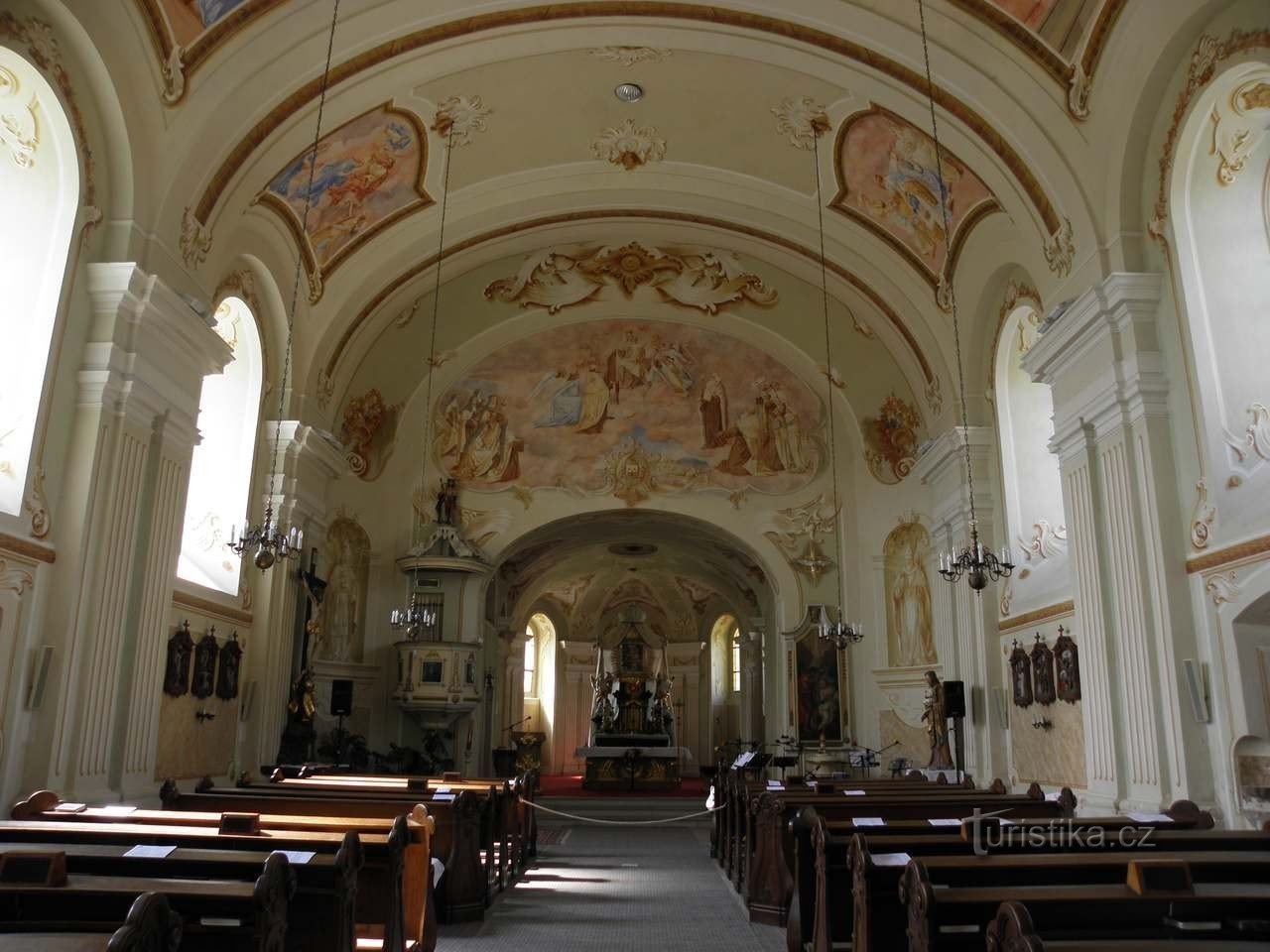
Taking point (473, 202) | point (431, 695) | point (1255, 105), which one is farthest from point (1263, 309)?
point (431, 695)

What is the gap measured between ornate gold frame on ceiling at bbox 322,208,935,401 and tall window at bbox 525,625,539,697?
14.9m

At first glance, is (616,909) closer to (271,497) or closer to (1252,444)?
(271,497)

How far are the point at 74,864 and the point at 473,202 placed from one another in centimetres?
1094

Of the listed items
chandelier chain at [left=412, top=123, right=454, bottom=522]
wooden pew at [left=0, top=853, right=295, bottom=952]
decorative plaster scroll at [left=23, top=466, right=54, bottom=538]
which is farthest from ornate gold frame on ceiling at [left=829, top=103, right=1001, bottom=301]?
wooden pew at [left=0, top=853, right=295, bottom=952]

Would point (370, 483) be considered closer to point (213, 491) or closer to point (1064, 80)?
point (213, 491)

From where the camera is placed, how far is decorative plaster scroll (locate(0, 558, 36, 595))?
7.48 metres

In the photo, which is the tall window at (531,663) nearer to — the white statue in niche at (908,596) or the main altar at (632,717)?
the main altar at (632,717)

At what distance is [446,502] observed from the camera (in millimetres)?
16266

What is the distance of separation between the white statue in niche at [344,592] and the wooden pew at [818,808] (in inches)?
325

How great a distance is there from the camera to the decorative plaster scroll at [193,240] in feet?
32.2

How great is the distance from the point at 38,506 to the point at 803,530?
37.0 feet

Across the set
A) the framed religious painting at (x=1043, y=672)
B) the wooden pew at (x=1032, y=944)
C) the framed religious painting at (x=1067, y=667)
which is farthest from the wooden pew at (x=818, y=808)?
the wooden pew at (x=1032, y=944)

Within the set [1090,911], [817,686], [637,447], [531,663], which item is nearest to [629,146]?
[637,447]

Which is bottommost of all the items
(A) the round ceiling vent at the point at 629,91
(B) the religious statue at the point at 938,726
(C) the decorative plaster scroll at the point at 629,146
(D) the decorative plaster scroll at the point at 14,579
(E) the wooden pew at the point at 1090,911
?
(E) the wooden pew at the point at 1090,911
